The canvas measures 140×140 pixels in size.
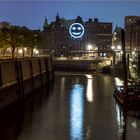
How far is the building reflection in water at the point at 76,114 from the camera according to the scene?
3769cm

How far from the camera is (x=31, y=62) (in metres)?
78.8

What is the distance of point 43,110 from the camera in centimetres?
5222

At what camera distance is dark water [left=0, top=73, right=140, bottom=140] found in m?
37.2

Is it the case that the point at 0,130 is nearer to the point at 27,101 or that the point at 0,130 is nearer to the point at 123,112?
the point at 123,112

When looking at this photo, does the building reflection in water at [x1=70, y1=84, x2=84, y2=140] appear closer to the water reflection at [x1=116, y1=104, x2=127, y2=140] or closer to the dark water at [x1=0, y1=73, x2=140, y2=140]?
the dark water at [x1=0, y1=73, x2=140, y2=140]

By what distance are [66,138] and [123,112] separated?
13947mm

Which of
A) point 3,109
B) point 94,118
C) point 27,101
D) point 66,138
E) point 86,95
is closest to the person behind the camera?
point 66,138

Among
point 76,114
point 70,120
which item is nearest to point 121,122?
point 70,120

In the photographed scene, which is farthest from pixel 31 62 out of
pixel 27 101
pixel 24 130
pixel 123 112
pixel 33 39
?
pixel 33 39

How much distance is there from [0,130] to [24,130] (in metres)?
1.92

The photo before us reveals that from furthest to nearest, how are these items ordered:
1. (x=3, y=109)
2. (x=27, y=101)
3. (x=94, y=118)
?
(x=27, y=101), (x=3, y=109), (x=94, y=118)

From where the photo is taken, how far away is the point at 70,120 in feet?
145

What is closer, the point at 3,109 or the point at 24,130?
the point at 24,130

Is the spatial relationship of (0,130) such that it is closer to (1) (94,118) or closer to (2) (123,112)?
(1) (94,118)
